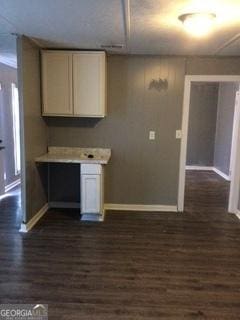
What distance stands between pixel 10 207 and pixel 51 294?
2.47 meters

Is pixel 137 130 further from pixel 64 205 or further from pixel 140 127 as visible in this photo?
pixel 64 205

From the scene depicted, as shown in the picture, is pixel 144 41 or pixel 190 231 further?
pixel 190 231

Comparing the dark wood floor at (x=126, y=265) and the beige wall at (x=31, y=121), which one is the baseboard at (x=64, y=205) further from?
the beige wall at (x=31, y=121)

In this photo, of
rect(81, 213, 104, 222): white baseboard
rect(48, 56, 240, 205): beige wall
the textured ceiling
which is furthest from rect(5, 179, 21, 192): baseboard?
the textured ceiling

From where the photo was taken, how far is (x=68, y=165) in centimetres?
452

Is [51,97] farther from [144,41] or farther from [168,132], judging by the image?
[168,132]

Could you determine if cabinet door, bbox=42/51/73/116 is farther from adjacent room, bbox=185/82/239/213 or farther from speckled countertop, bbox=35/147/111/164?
adjacent room, bbox=185/82/239/213

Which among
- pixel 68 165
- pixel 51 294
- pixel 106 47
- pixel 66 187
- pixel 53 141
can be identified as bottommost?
pixel 51 294

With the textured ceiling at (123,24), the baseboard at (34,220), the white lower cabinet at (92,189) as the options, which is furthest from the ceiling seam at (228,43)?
the baseboard at (34,220)

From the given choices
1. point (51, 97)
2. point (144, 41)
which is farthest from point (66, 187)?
point (144, 41)

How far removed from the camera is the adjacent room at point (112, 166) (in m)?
2.39

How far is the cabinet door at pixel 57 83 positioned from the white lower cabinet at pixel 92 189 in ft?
2.90

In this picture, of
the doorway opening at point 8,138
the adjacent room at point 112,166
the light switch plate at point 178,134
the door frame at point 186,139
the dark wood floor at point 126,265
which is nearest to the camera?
the dark wood floor at point 126,265

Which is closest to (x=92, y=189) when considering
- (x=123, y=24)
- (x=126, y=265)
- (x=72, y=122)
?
(x=72, y=122)
